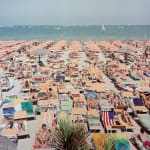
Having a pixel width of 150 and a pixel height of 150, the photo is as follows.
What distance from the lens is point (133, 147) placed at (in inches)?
182

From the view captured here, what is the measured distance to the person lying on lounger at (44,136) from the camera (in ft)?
14.4

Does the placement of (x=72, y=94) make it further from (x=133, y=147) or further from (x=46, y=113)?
(x=133, y=147)

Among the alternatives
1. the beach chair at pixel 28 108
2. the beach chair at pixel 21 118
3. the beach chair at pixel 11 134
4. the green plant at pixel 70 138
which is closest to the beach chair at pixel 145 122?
the green plant at pixel 70 138

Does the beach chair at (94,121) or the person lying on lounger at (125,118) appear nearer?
the beach chair at (94,121)

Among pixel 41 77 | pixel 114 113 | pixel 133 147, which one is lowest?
pixel 133 147

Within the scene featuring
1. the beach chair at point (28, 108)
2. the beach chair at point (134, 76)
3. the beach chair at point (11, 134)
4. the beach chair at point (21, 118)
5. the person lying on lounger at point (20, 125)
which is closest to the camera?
the beach chair at point (11, 134)

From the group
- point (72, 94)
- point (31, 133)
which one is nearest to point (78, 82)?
point (72, 94)

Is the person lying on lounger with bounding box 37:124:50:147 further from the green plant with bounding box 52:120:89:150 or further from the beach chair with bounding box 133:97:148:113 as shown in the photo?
the beach chair with bounding box 133:97:148:113

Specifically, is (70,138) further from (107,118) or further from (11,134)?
(107,118)

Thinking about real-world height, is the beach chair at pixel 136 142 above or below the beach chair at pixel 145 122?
below

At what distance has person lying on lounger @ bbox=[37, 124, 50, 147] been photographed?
4.38m

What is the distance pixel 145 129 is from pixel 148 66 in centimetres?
821

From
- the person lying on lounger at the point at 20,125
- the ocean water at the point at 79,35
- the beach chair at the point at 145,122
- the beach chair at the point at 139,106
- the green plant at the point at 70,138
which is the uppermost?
the ocean water at the point at 79,35

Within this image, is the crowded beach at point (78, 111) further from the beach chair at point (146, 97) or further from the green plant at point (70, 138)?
the green plant at point (70, 138)
